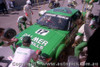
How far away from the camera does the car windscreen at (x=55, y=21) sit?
A: 4301mm

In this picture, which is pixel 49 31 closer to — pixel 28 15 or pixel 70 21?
pixel 70 21

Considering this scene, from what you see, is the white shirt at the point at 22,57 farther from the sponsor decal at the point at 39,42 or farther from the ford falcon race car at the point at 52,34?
the sponsor decal at the point at 39,42

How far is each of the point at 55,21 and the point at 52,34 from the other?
27.3 inches

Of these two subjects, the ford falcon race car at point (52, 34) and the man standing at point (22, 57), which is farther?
the ford falcon race car at point (52, 34)

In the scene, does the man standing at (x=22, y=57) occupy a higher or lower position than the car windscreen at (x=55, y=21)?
lower

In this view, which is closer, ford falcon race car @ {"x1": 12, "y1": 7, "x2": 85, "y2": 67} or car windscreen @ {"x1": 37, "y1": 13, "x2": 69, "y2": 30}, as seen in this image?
ford falcon race car @ {"x1": 12, "y1": 7, "x2": 85, "y2": 67}

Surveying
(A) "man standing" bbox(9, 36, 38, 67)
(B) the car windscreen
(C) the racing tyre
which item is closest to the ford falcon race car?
(B) the car windscreen

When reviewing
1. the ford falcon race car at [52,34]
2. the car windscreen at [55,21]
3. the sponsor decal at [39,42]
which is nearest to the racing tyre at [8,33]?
the ford falcon race car at [52,34]

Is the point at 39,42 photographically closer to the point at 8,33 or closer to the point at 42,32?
the point at 42,32

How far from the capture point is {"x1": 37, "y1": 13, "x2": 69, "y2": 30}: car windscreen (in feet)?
14.1

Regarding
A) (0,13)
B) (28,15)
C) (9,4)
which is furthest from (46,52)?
(9,4)

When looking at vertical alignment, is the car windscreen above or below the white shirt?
above

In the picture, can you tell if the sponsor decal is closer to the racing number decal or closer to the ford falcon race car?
the ford falcon race car

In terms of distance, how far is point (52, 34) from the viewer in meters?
4.05
